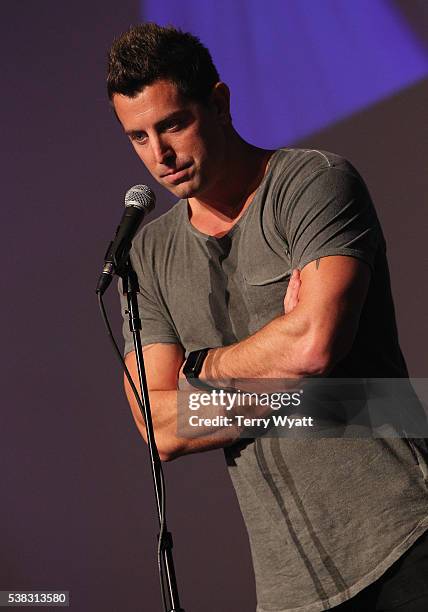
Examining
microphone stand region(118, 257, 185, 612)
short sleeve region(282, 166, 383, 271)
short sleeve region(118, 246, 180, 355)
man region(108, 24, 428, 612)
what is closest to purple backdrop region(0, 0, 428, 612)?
→ short sleeve region(118, 246, 180, 355)

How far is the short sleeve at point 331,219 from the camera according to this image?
174cm

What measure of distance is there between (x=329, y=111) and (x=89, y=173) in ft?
3.15

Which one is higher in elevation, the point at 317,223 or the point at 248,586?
the point at 317,223

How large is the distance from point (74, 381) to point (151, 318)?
1197 mm

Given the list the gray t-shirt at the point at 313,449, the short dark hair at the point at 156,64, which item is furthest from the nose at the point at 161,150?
the gray t-shirt at the point at 313,449

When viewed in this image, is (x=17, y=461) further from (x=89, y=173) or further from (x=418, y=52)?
(x=418, y=52)

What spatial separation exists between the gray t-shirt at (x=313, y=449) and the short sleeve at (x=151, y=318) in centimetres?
10

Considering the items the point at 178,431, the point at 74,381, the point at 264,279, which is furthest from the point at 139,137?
the point at 74,381

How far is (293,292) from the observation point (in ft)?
5.82

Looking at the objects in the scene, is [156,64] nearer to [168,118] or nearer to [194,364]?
[168,118]

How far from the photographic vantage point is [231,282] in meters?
1.97

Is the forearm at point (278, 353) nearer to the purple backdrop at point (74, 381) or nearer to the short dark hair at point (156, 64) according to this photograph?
the short dark hair at point (156, 64)

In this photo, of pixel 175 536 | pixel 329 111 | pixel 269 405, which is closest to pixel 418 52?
pixel 329 111

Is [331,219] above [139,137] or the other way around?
the other way around
